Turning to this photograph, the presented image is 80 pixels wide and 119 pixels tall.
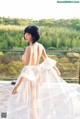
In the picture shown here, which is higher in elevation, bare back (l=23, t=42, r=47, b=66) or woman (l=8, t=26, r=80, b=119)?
bare back (l=23, t=42, r=47, b=66)

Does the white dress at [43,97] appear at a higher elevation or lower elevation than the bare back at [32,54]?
lower

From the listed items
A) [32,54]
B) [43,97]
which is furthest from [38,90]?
[32,54]

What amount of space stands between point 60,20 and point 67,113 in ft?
12.3

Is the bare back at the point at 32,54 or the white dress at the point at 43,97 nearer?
the bare back at the point at 32,54

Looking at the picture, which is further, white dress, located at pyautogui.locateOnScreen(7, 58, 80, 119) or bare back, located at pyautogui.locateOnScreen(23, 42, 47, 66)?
white dress, located at pyautogui.locateOnScreen(7, 58, 80, 119)

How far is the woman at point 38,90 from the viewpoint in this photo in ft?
9.39

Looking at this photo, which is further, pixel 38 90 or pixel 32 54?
pixel 38 90

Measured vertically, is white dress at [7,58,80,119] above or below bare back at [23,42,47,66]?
below

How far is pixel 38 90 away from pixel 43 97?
0.14 meters

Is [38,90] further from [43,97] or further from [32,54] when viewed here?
[32,54]

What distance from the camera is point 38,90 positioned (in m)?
2.97

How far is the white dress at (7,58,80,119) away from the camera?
2.94m
